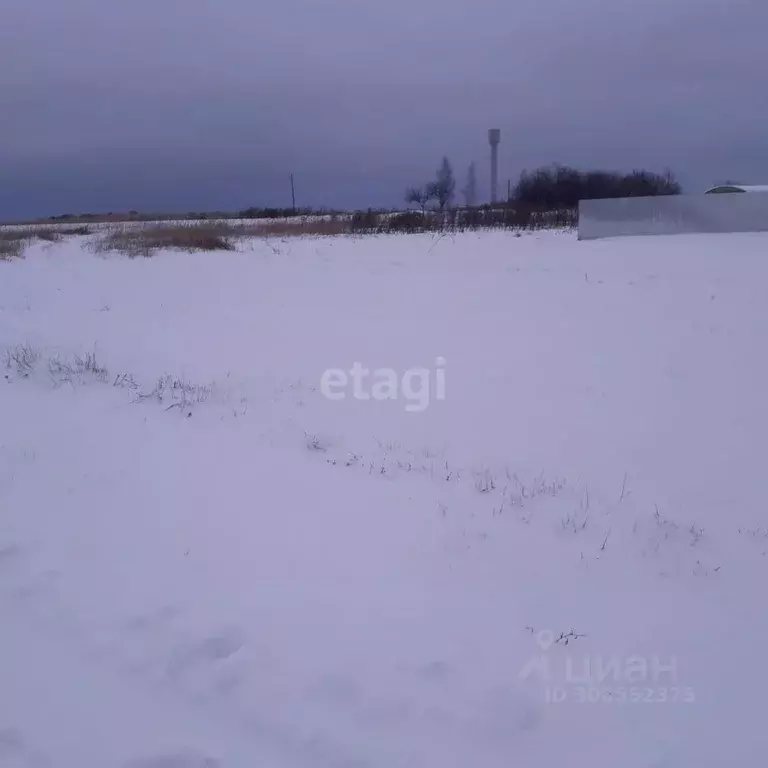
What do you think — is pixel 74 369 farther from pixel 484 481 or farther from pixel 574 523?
pixel 574 523

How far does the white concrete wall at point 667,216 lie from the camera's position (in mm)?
22312

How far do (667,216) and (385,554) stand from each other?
23.0m

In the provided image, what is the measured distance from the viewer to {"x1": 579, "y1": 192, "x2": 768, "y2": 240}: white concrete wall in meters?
22.3

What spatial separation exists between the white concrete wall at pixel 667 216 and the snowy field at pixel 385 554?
15.5 m

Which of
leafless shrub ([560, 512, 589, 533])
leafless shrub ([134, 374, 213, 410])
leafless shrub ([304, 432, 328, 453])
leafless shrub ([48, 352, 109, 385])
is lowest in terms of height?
leafless shrub ([560, 512, 589, 533])

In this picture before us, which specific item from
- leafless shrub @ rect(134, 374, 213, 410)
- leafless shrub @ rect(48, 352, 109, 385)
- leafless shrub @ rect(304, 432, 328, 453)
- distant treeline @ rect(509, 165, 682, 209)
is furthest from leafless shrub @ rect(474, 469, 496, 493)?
distant treeline @ rect(509, 165, 682, 209)

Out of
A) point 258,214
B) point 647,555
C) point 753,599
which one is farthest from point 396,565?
point 258,214

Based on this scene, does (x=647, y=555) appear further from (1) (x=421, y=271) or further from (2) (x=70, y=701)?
(1) (x=421, y=271)

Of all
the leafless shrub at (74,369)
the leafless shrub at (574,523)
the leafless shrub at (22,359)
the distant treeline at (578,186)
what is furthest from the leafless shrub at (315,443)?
the distant treeline at (578,186)

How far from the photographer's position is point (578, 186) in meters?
44.8

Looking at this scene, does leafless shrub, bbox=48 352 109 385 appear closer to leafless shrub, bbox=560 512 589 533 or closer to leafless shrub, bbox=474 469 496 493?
leafless shrub, bbox=474 469 496 493

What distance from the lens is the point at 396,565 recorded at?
376 centimetres

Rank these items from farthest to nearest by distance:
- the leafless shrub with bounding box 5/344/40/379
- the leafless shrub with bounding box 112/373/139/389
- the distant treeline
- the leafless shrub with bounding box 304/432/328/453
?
the distant treeline < the leafless shrub with bounding box 5/344/40/379 < the leafless shrub with bounding box 112/373/139/389 < the leafless shrub with bounding box 304/432/328/453

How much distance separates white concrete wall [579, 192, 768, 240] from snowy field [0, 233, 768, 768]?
15.5 metres
